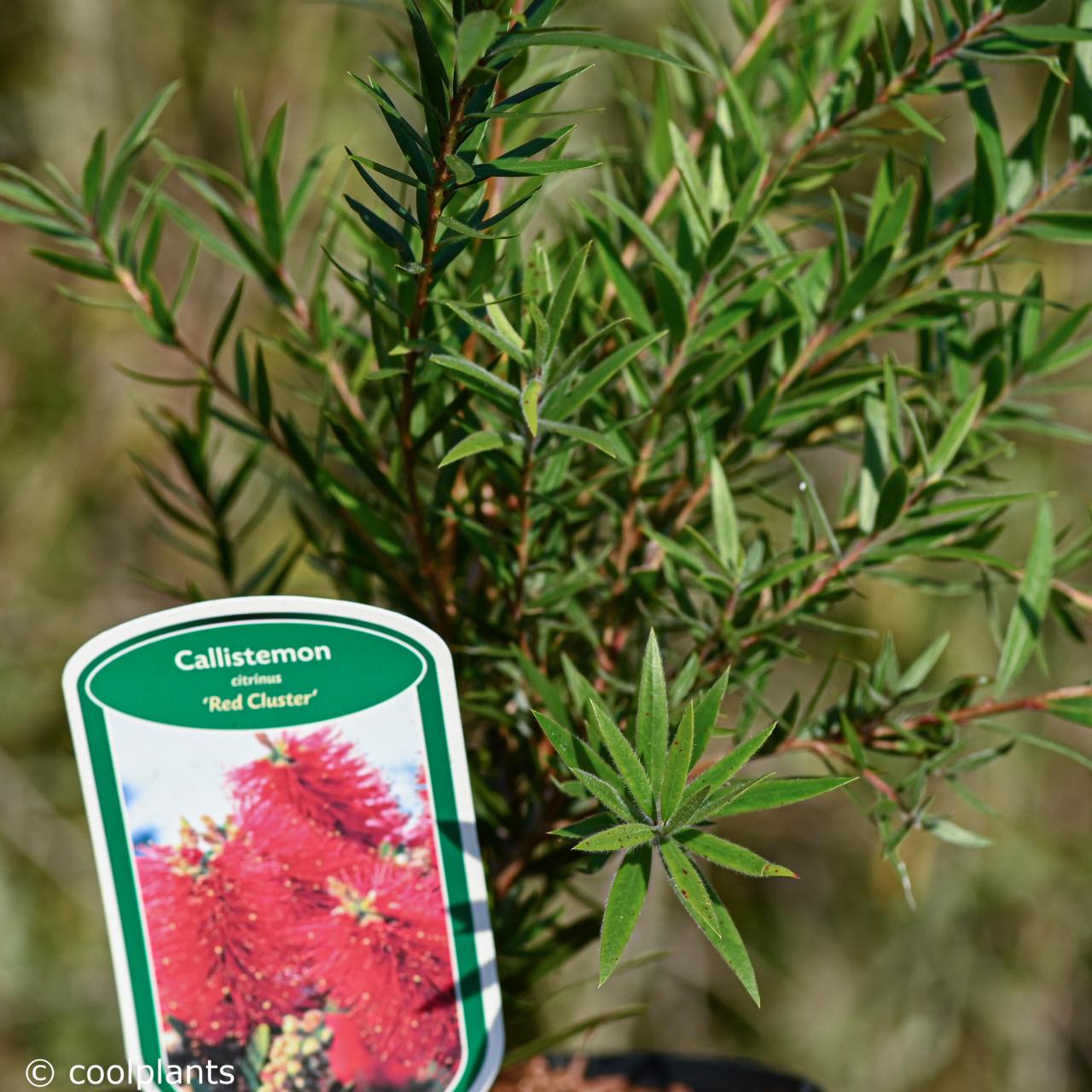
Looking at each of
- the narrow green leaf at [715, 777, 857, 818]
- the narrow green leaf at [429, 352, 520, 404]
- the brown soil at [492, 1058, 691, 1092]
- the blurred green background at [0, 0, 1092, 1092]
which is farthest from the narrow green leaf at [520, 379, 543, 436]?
the blurred green background at [0, 0, 1092, 1092]

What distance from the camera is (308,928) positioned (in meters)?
0.34

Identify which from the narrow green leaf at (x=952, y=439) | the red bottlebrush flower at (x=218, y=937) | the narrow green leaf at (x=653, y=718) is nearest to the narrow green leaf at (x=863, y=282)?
the narrow green leaf at (x=952, y=439)

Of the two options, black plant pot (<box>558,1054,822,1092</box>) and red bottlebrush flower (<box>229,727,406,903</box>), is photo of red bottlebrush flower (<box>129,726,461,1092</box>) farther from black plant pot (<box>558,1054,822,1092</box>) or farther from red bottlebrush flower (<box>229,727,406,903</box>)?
black plant pot (<box>558,1054,822,1092</box>)

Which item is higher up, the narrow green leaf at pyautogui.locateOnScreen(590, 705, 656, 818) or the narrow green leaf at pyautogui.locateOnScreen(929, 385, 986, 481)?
the narrow green leaf at pyautogui.locateOnScreen(929, 385, 986, 481)

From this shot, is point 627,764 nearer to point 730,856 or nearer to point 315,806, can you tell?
point 730,856

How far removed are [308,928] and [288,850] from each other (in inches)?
1.1

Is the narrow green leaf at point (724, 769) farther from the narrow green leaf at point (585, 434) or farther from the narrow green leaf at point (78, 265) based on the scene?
the narrow green leaf at point (78, 265)

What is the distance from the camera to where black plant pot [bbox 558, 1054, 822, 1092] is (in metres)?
0.47

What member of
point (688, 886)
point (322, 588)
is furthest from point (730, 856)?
point (322, 588)

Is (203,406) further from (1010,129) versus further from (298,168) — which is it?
(1010,129)

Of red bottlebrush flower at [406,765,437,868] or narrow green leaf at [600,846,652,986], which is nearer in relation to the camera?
narrow green leaf at [600,846,652,986]
